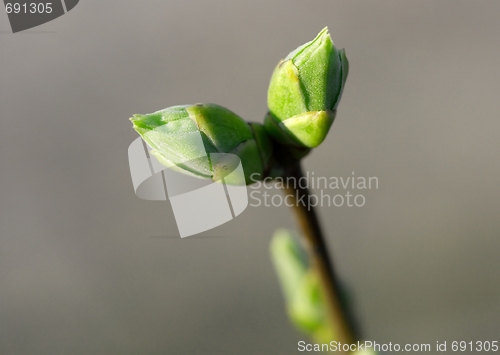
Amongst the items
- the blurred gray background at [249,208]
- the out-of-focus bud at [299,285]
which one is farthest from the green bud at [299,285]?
the blurred gray background at [249,208]

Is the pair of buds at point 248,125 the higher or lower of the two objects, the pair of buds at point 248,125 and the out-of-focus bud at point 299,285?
the higher

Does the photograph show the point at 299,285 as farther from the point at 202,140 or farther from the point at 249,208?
the point at 249,208

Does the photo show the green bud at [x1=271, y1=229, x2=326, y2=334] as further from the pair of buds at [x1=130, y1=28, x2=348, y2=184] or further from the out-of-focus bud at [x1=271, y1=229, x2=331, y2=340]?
the pair of buds at [x1=130, y1=28, x2=348, y2=184]

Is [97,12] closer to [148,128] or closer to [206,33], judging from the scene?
[206,33]

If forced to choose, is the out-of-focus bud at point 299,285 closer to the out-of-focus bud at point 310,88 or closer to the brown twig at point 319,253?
the brown twig at point 319,253

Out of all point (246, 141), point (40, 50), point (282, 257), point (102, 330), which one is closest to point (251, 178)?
point (246, 141)

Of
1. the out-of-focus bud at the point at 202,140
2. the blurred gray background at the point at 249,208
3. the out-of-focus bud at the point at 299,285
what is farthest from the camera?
the blurred gray background at the point at 249,208
